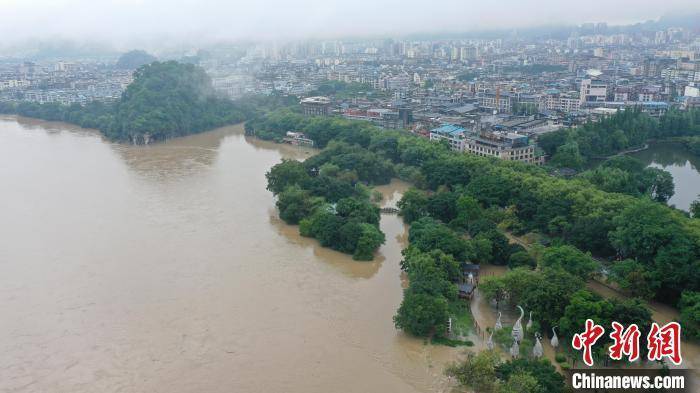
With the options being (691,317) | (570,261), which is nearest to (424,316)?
(570,261)

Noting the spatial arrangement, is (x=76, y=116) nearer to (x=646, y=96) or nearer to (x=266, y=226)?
(x=266, y=226)

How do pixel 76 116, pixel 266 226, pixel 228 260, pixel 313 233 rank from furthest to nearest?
pixel 76 116
pixel 266 226
pixel 313 233
pixel 228 260

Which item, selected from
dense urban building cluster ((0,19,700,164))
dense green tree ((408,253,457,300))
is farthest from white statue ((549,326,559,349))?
dense urban building cluster ((0,19,700,164))

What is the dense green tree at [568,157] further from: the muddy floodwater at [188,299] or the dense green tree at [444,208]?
the dense green tree at [444,208]

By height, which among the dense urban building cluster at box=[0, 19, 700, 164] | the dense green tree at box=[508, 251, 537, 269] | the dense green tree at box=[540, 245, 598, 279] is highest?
the dense urban building cluster at box=[0, 19, 700, 164]

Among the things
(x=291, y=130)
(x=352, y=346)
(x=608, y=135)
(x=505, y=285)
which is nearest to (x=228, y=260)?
(x=352, y=346)

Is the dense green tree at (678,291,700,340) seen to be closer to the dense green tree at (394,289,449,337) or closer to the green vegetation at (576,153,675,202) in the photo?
the dense green tree at (394,289,449,337)
